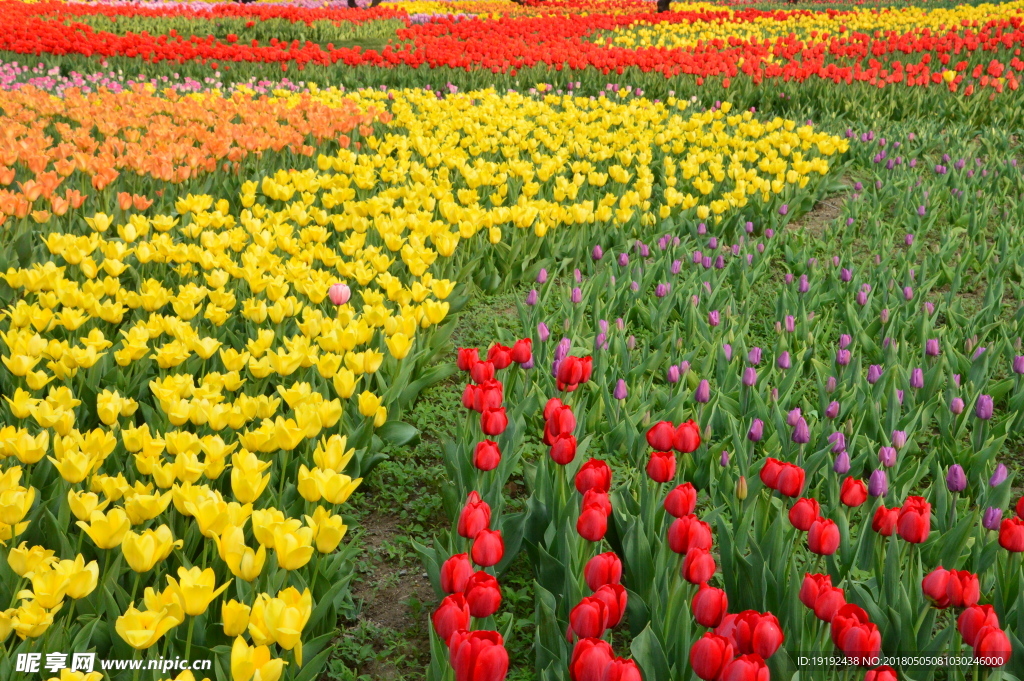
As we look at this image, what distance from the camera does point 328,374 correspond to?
9.23ft

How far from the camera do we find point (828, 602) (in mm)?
1644

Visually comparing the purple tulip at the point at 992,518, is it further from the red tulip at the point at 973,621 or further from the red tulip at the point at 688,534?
the red tulip at the point at 688,534

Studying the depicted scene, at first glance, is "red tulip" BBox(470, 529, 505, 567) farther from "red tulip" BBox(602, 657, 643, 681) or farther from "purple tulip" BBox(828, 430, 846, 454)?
"purple tulip" BBox(828, 430, 846, 454)

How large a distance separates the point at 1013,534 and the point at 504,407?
59.5 inches

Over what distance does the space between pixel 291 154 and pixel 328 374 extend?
402 cm

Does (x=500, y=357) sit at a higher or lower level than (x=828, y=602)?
higher

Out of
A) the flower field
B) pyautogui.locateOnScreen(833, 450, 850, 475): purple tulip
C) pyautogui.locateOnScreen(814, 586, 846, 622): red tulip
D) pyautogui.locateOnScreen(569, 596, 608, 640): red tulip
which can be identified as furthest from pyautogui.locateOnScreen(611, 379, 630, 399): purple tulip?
pyautogui.locateOnScreen(569, 596, 608, 640): red tulip

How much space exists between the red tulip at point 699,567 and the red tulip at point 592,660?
38cm

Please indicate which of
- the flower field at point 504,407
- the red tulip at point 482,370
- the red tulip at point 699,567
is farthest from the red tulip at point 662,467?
the red tulip at point 482,370

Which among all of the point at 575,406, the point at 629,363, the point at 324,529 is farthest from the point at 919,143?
the point at 324,529

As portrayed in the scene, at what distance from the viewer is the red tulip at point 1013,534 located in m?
1.92

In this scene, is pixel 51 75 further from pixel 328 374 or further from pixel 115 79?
pixel 328 374

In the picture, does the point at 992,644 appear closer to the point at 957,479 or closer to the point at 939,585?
the point at 939,585

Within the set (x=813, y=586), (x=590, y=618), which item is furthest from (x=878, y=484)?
(x=590, y=618)
